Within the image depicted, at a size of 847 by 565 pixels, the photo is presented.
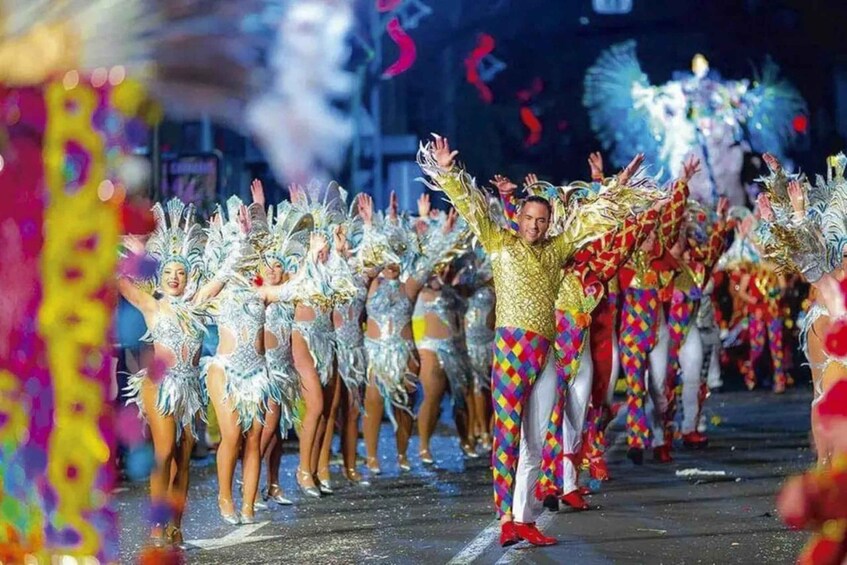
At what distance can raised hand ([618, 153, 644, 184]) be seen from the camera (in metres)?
11.0

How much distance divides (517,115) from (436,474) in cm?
2386

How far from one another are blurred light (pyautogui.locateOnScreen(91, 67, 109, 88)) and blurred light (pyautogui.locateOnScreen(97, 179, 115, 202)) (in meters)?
0.40

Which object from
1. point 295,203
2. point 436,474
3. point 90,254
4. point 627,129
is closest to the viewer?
point 90,254

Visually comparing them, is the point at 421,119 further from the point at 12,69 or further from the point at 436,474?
the point at 12,69

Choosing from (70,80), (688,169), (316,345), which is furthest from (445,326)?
(70,80)

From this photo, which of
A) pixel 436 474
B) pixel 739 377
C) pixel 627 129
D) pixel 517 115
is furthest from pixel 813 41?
pixel 436 474

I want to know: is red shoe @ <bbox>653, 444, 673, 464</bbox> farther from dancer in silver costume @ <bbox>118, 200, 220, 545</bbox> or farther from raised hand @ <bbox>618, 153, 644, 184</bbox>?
dancer in silver costume @ <bbox>118, 200, 220, 545</bbox>

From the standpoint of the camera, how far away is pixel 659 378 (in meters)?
15.4

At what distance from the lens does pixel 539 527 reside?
11.2 m

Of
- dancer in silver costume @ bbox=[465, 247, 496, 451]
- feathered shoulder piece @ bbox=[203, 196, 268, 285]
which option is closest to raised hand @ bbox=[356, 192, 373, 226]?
dancer in silver costume @ bbox=[465, 247, 496, 451]

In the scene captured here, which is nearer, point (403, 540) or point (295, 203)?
point (403, 540)

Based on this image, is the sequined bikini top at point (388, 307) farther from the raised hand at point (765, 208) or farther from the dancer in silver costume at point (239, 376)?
the raised hand at point (765, 208)

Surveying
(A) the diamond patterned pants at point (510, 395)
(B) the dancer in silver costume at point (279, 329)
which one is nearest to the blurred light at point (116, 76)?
(A) the diamond patterned pants at point (510, 395)

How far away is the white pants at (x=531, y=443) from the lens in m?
10.3
